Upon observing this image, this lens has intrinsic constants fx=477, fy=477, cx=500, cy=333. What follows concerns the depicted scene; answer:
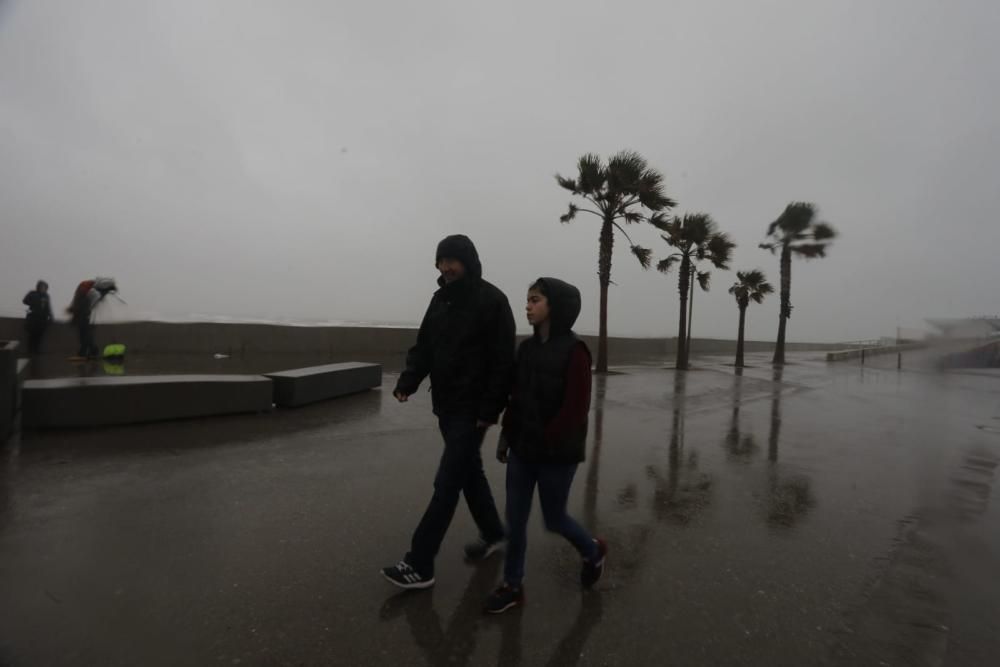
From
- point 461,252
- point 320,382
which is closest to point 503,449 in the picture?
point 461,252

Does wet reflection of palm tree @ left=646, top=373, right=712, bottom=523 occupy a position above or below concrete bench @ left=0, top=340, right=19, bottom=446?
below

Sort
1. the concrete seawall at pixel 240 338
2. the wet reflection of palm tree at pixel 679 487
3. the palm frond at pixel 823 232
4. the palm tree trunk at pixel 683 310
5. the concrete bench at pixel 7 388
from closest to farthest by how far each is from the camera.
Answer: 1. the wet reflection of palm tree at pixel 679 487
2. the concrete bench at pixel 7 388
3. the concrete seawall at pixel 240 338
4. the palm tree trunk at pixel 683 310
5. the palm frond at pixel 823 232

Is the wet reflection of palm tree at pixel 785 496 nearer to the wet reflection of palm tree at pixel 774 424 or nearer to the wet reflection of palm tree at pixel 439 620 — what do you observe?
the wet reflection of palm tree at pixel 774 424

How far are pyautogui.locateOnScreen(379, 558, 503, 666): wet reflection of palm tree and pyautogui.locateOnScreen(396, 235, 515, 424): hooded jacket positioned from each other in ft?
3.13

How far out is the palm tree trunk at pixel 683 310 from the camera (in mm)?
18016

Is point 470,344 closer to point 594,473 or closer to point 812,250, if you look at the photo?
point 594,473

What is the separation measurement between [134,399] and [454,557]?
16.1 ft

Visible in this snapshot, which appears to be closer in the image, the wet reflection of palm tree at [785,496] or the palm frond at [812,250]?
the wet reflection of palm tree at [785,496]

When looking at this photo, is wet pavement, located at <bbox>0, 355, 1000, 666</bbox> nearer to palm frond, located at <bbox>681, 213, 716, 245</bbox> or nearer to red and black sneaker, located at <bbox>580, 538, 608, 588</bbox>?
red and black sneaker, located at <bbox>580, 538, 608, 588</bbox>

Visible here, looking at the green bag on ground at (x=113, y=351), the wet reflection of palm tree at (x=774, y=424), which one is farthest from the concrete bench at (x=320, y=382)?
the green bag on ground at (x=113, y=351)

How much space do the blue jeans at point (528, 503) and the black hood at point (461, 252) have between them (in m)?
1.05

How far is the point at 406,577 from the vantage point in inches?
99.8

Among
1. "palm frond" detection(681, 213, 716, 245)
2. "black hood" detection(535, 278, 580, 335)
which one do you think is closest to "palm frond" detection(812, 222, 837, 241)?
"palm frond" detection(681, 213, 716, 245)

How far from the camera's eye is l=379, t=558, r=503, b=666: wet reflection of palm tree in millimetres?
2081
